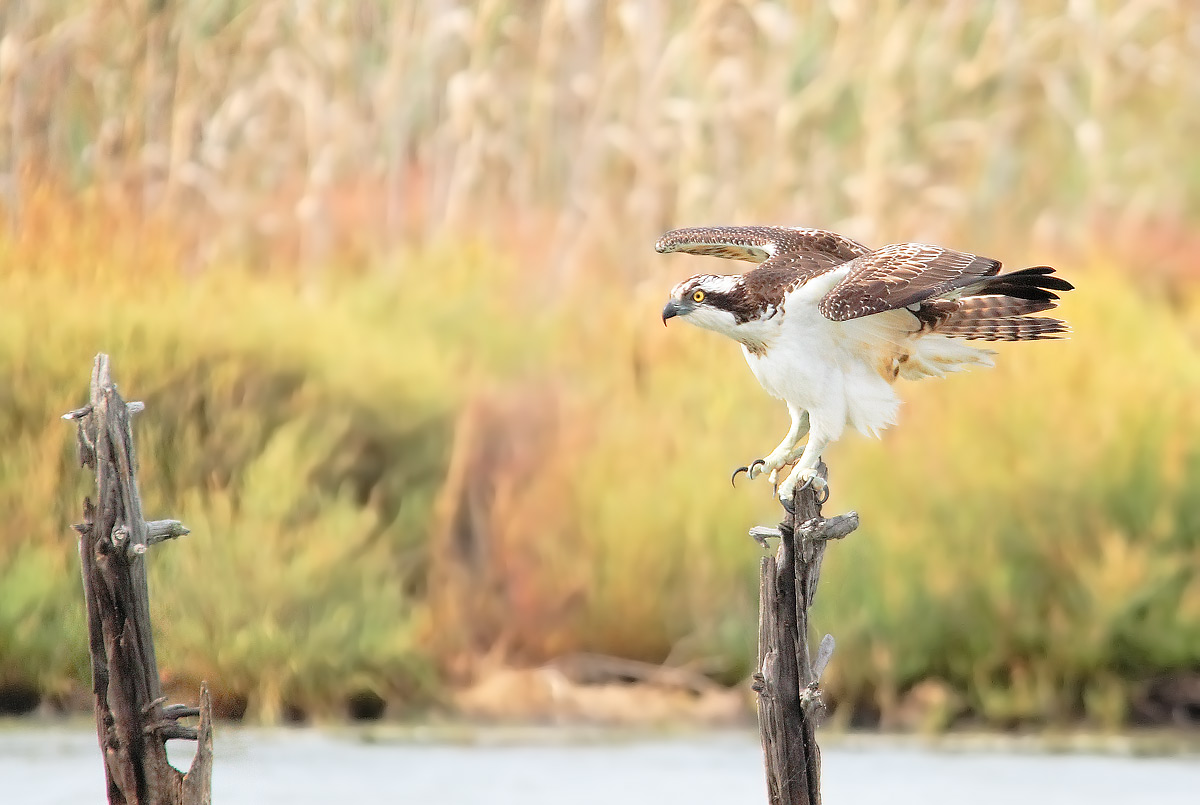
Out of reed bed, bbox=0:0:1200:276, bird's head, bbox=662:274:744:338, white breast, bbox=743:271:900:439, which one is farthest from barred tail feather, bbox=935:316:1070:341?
reed bed, bbox=0:0:1200:276

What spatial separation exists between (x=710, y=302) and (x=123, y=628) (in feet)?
5.25

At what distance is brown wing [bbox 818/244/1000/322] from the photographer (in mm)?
4461

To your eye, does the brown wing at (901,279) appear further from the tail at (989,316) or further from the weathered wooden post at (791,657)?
the weathered wooden post at (791,657)

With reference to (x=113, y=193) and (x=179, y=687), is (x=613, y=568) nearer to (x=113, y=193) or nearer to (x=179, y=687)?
(x=179, y=687)

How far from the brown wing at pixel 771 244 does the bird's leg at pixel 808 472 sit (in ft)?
1.44

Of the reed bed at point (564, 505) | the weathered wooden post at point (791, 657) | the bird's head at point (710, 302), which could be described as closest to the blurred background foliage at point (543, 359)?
the reed bed at point (564, 505)

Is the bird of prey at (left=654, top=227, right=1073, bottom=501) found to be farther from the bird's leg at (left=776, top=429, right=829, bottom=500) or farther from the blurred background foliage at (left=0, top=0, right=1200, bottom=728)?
the blurred background foliage at (left=0, top=0, right=1200, bottom=728)

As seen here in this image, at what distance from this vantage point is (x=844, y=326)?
480 centimetres

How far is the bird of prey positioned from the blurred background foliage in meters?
3.35

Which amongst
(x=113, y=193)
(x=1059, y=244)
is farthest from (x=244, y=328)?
(x=1059, y=244)

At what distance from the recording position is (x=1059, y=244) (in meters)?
10.6

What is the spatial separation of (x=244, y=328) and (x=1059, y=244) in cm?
443

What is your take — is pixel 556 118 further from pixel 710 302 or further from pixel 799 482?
pixel 799 482

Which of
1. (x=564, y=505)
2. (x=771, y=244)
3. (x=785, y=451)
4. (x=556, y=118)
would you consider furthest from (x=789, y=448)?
(x=556, y=118)
